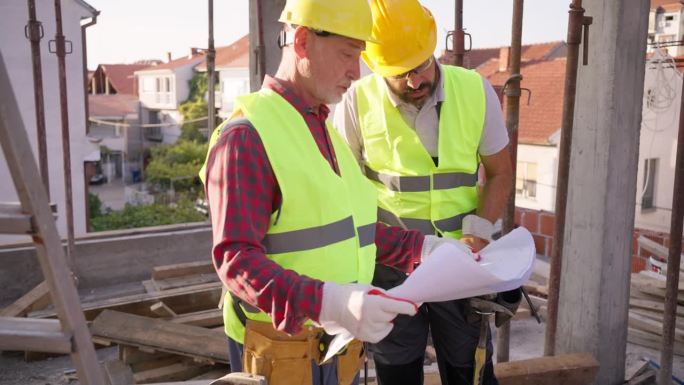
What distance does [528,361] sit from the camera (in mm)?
3475

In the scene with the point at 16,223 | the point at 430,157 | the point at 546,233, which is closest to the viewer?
the point at 16,223

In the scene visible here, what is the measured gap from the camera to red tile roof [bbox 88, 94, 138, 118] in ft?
144

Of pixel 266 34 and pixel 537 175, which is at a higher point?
pixel 266 34

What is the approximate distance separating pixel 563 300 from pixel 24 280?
4.83 metres

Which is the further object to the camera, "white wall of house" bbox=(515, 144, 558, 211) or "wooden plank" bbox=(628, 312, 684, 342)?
"white wall of house" bbox=(515, 144, 558, 211)

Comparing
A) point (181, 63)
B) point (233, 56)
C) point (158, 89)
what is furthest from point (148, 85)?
point (233, 56)

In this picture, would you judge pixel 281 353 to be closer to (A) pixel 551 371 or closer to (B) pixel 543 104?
(A) pixel 551 371

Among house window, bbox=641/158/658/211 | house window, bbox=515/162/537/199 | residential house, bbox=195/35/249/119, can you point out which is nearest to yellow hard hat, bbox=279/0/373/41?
house window, bbox=641/158/658/211

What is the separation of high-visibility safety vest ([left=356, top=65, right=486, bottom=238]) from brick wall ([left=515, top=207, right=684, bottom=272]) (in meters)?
8.51

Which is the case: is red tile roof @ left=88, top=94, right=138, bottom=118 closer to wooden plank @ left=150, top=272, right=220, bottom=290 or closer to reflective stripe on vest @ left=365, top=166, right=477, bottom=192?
wooden plank @ left=150, top=272, right=220, bottom=290

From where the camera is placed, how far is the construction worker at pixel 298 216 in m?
1.77

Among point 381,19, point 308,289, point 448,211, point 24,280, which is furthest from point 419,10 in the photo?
point 24,280

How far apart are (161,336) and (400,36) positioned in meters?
2.24

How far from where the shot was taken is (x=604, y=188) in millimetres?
3516
